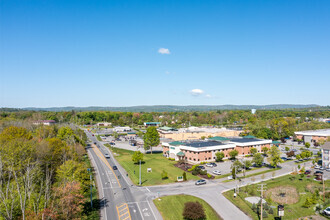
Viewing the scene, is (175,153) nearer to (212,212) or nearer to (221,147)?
(221,147)

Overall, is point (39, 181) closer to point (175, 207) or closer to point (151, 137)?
point (175, 207)

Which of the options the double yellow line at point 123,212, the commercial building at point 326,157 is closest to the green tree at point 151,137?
the double yellow line at point 123,212

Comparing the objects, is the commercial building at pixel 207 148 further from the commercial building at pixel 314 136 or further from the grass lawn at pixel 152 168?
the commercial building at pixel 314 136

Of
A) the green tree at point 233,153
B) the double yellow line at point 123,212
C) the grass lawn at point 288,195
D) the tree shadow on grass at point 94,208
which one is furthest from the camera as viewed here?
the green tree at point 233,153

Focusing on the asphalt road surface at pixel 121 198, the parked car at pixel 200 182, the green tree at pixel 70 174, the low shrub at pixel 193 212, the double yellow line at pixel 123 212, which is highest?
the green tree at pixel 70 174

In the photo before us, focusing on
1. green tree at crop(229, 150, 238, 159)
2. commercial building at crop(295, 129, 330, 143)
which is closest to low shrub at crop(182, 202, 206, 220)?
green tree at crop(229, 150, 238, 159)

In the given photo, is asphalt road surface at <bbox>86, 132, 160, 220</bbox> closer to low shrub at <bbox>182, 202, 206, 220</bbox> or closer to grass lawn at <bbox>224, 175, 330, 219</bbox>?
low shrub at <bbox>182, 202, 206, 220</bbox>

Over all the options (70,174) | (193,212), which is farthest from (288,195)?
(70,174)
